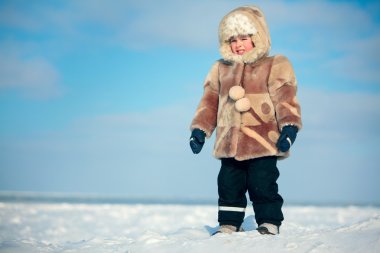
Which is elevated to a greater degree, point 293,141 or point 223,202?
point 293,141

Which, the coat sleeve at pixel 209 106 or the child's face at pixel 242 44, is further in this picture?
the coat sleeve at pixel 209 106

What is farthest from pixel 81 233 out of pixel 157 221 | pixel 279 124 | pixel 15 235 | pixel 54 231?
pixel 279 124

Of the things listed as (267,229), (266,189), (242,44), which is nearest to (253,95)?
(242,44)

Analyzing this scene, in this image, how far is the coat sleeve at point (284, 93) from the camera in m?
3.82

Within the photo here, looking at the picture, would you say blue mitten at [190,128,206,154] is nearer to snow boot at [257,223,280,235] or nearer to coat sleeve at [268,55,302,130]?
coat sleeve at [268,55,302,130]

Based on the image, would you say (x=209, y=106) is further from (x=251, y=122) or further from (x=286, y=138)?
(x=286, y=138)

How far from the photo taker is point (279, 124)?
12.7 ft

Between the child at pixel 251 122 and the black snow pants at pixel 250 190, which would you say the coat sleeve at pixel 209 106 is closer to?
the child at pixel 251 122

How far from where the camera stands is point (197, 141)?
13.6 feet

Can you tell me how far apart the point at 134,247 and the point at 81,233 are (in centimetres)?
614

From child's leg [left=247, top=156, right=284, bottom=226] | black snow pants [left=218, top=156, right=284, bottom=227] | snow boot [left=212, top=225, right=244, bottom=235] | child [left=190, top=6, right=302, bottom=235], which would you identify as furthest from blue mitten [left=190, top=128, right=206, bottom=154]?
snow boot [left=212, top=225, right=244, bottom=235]

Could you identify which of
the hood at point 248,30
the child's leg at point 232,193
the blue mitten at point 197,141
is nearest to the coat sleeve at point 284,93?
the hood at point 248,30

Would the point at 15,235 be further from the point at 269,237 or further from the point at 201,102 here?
the point at 269,237

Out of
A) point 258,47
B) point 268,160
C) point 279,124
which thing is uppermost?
point 258,47
